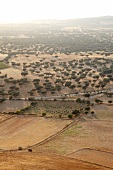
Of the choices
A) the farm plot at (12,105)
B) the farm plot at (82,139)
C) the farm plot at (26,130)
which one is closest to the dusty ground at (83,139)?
the farm plot at (82,139)

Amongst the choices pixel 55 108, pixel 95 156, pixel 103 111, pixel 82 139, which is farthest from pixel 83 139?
pixel 55 108

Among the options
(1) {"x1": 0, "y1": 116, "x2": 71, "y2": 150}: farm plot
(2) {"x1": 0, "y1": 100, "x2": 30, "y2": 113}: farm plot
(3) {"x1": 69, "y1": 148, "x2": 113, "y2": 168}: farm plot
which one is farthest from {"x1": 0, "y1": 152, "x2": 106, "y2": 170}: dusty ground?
(2) {"x1": 0, "y1": 100, "x2": 30, "y2": 113}: farm plot

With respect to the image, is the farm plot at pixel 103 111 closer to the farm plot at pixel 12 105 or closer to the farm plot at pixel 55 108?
the farm plot at pixel 55 108

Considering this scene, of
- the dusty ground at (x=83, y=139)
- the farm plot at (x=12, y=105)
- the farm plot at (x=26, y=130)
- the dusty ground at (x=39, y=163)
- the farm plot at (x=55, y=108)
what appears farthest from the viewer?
the farm plot at (x=12, y=105)

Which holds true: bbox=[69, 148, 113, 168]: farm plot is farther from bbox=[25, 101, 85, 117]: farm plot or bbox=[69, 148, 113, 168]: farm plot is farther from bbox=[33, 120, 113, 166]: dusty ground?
bbox=[25, 101, 85, 117]: farm plot

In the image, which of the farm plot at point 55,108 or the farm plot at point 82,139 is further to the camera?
the farm plot at point 55,108

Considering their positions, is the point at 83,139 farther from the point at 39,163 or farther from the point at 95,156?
the point at 39,163

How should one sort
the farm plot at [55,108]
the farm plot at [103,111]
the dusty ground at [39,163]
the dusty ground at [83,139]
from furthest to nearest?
the farm plot at [55,108] → the farm plot at [103,111] → the dusty ground at [83,139] → the dusty ground at [39,163]

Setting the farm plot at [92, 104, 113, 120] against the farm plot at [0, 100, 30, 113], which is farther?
the farm plot at [0, 100, 30, 113]
